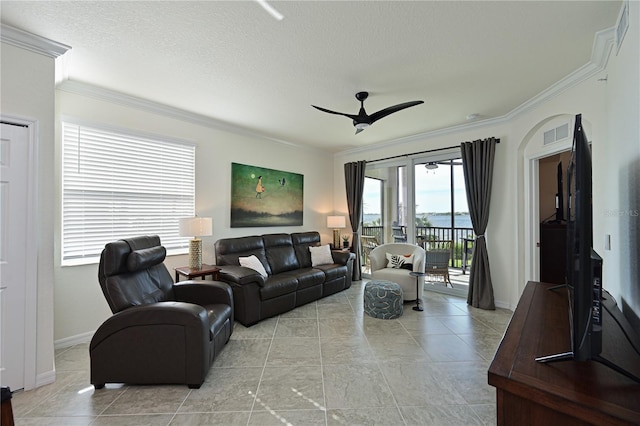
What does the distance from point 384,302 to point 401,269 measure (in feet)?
A: 3.38

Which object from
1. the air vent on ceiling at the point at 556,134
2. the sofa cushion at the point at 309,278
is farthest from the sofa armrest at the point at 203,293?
the air vent on ceiling at the point at 556,134

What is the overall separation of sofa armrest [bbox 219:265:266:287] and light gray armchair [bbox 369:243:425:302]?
197 cm

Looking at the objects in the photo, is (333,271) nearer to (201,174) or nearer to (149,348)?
(201,174)

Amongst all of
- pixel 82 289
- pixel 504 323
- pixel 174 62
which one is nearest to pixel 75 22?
pixel 174 62

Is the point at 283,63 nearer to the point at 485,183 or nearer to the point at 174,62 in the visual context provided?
the point at 174,62

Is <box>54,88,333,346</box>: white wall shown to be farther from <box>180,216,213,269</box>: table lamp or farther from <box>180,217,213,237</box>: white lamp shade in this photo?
<box>180,217,213,237</box>: white lamp shade

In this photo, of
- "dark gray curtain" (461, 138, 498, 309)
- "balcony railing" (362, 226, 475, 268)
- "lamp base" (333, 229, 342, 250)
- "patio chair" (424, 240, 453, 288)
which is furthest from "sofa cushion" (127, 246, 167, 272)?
"dark gray curtain" (461, 138, 498, 309)

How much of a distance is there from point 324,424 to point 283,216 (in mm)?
3646

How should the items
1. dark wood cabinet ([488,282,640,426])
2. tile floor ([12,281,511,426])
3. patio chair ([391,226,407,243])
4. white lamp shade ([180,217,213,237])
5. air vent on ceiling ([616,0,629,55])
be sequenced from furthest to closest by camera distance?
patio chair ([391,226,407,243]), white lamp shade ([180,217,213,237]), tile floor ([12,281,511,426]), air vent on ceiling ([616,0,629,55]), dark wood cabinet ([488,282,640,426])

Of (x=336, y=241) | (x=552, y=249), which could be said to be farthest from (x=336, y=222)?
(x=552, y=249)

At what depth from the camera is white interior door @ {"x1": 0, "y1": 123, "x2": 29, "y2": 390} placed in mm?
1968

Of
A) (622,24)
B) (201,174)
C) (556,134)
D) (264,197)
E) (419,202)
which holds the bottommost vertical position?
(419,202)

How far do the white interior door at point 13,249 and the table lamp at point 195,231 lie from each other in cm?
143

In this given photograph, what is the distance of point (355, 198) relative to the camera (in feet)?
18.4
